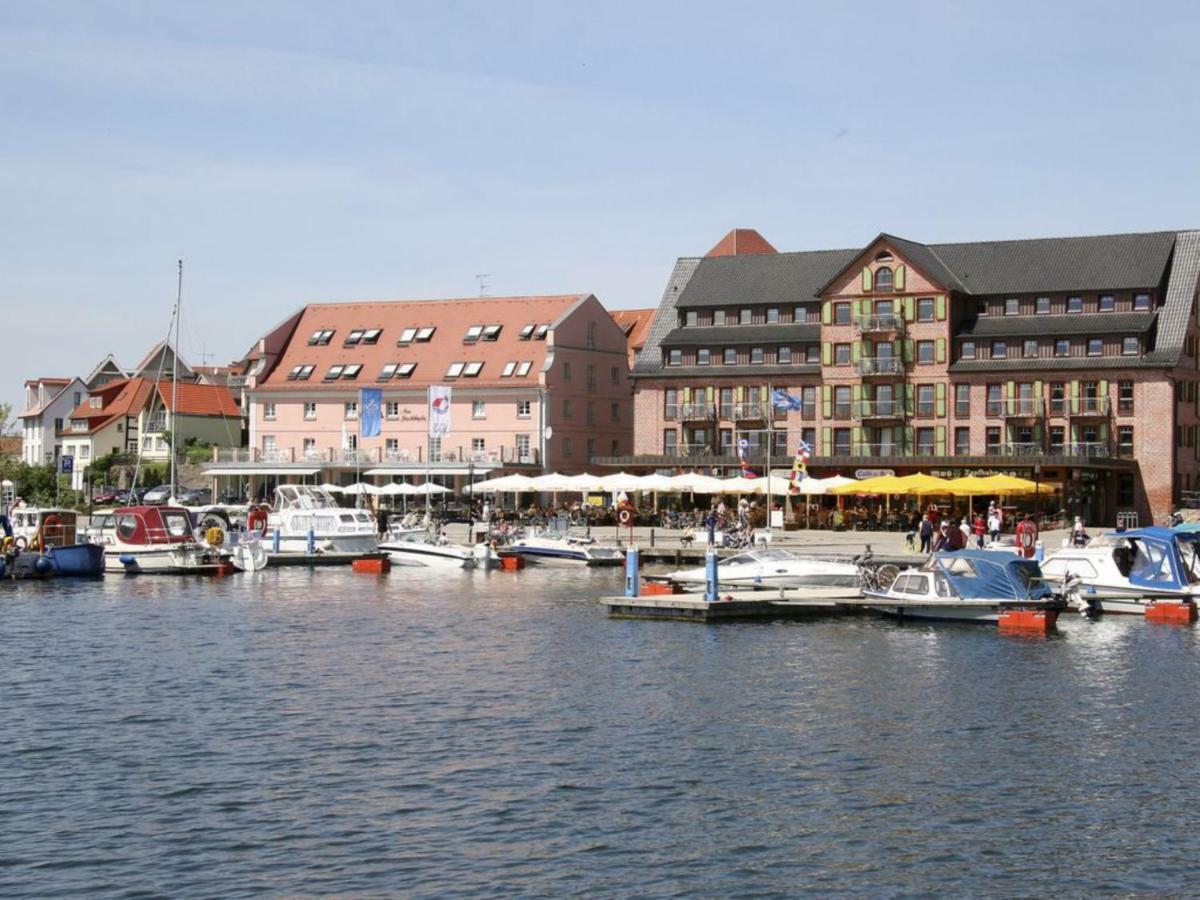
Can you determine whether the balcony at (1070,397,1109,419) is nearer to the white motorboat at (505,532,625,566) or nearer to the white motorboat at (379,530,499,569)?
the white motorboat at (505,532,625,566)

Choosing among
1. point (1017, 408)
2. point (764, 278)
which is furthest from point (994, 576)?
point (764, 278)

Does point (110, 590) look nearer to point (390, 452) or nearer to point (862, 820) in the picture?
point (862, 820)

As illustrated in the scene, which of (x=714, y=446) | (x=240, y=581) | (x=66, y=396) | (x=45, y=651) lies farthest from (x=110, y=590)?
(x=66, y=396)

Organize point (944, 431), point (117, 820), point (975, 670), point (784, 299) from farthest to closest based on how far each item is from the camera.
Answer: point (784, 299), point (944, 431), point (975, 670), point (117, 820)

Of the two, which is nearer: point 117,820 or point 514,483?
point 117,820

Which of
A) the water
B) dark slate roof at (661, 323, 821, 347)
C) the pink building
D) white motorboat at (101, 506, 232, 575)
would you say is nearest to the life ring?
white motorboat at (101, 506, 232, 575)

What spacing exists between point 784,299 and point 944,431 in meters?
14.9

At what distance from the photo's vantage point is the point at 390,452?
12094 centimetres

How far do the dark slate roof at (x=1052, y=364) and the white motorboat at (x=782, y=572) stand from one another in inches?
1845

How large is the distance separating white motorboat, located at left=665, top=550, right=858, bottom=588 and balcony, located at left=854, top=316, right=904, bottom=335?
1910 inches

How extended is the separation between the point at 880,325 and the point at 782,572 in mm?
50863

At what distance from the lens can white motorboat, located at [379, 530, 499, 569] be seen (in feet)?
245

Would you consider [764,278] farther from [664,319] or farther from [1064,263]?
[1064,263]

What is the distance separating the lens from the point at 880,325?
107m
